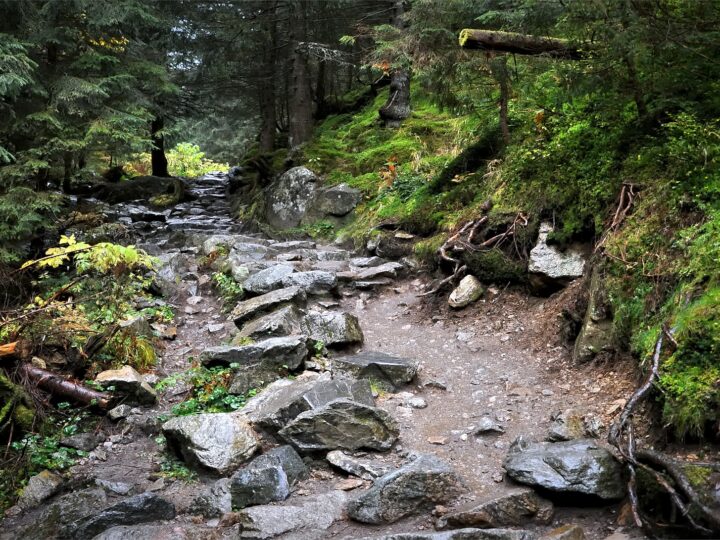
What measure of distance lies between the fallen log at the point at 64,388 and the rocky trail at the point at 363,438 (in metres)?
0.22

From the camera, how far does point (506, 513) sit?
3.69m

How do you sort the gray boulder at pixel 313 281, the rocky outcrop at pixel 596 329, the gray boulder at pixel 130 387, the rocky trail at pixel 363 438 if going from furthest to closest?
the gray boulder at pixel 313 281 → the gray boulder at pixel 130 387 → the rocky outcrop at pixel 596 329 → the rocky trail at pixel 363 438

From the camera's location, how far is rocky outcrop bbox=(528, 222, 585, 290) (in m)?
6.50

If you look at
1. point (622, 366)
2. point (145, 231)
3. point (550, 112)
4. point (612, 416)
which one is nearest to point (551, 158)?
point (550, 112)

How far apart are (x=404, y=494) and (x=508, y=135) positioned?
21.6 feet

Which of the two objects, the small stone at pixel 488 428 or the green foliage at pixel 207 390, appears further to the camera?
the green foliage at pixel 207 390

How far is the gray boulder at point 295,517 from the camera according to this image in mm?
3945

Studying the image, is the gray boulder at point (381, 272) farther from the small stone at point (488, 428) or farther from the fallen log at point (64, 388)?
the fallen log at point (64, 388)

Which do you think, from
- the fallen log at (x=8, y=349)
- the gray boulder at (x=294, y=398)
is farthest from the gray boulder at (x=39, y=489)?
the gray boulder at (x=294, y=398)

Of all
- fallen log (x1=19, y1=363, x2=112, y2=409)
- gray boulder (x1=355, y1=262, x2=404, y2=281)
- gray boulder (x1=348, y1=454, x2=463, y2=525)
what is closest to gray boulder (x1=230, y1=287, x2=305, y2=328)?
gray boulder (x1=355, y1=262, x2=404, y2=281)

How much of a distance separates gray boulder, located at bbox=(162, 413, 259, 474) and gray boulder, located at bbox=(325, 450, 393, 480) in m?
0.78

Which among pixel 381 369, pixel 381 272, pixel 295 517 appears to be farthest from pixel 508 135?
pixel 295 517

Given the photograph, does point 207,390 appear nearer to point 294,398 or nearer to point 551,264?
point 294,398

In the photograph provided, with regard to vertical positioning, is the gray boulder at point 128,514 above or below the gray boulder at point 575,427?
below
